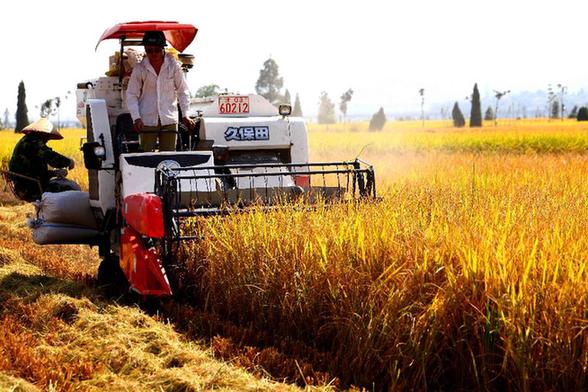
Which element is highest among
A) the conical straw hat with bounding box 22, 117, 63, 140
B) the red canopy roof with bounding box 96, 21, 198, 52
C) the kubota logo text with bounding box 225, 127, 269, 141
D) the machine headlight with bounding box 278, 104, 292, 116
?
the red canopy roof with bounding box 96, 21, 198, 52

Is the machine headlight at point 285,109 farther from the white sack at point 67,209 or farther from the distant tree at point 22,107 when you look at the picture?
the distant tree at point 22,107

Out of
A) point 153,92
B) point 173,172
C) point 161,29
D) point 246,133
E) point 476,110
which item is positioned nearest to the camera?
point 173,172

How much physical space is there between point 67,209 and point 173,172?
172cm

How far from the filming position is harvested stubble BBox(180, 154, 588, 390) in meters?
4.47

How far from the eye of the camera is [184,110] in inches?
327

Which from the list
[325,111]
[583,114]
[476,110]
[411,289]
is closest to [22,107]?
[476,110]

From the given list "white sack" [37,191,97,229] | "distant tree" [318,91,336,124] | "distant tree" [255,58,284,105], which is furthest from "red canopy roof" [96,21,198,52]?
"distant tree" [318,91,336,124]

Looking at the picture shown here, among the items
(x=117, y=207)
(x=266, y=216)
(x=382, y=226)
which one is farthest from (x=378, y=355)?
(x=117, y=207)

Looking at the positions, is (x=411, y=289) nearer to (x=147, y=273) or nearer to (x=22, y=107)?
(x=147, y=273)

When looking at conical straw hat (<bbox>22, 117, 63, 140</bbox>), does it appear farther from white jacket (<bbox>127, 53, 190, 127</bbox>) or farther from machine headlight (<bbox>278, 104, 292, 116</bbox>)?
machine headlight (<bbox>278, 104, 292, 116</bbox>)

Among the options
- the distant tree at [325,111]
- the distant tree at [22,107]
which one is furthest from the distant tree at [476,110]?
the distant tree at [325,111]

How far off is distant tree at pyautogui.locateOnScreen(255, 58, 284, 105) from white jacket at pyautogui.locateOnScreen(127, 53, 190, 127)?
114m

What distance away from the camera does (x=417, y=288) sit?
A: 5086 millimetres

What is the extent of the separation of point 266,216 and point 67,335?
1818mm
